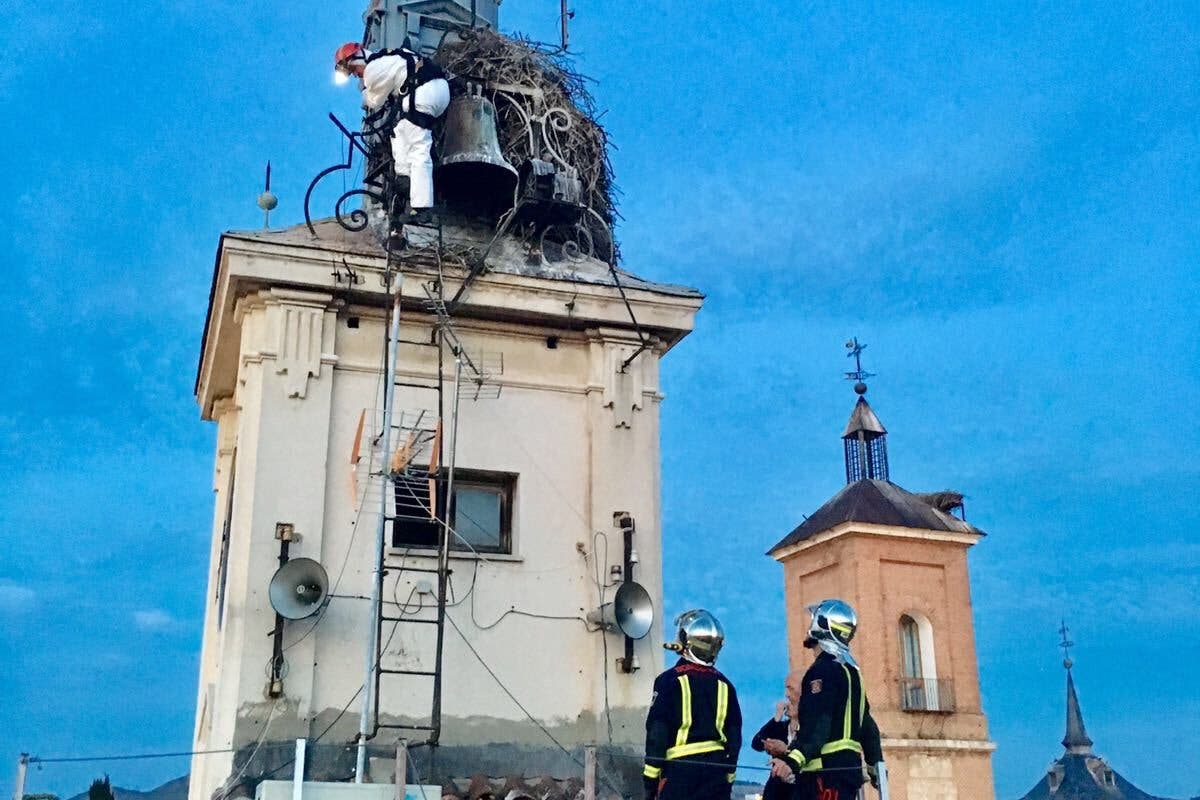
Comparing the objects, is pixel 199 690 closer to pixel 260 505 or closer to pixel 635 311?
pixel 260 505

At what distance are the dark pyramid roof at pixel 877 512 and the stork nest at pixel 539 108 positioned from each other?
Answer: 1009 inches

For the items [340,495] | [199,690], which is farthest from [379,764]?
[199,690]

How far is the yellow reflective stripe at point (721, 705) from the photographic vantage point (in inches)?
351

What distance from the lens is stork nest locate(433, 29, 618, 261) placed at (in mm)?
15609

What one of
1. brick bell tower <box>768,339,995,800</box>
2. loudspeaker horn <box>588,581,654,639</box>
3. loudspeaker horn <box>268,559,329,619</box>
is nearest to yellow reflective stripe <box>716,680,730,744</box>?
loudspeaker horn <box>588,581,654,639</box>

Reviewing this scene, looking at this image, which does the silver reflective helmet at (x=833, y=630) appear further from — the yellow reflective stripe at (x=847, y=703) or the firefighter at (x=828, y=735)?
the yellow reflective stripe at (x=847, y=703)

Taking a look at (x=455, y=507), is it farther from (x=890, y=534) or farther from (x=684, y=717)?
(x=890, y=534)

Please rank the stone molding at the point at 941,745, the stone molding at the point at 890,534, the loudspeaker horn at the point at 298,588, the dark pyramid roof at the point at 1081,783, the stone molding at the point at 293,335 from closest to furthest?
the loudspeaker horn at the point at 298,588
the stone molding at the point at 293,335
the stone molding at the point at 941,745
the stone molding at the point at 890,534
the dark pyramid roof at the point at 1081,783

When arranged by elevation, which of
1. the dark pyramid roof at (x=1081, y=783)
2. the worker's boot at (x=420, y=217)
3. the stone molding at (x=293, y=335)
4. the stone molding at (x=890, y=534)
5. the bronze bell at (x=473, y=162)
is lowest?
the dark pyramid roof at (x=1081, y=783)

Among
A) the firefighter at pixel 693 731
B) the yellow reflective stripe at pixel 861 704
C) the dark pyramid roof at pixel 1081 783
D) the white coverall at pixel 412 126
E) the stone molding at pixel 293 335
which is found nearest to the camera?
the firefighter at pixel 693 731

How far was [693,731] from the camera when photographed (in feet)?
29.0

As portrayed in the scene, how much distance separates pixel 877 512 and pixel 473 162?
28.9 metres

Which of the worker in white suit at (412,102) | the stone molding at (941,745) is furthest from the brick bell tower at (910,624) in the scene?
the worker in white suit at (412,102)

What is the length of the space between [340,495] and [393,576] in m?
1.00
